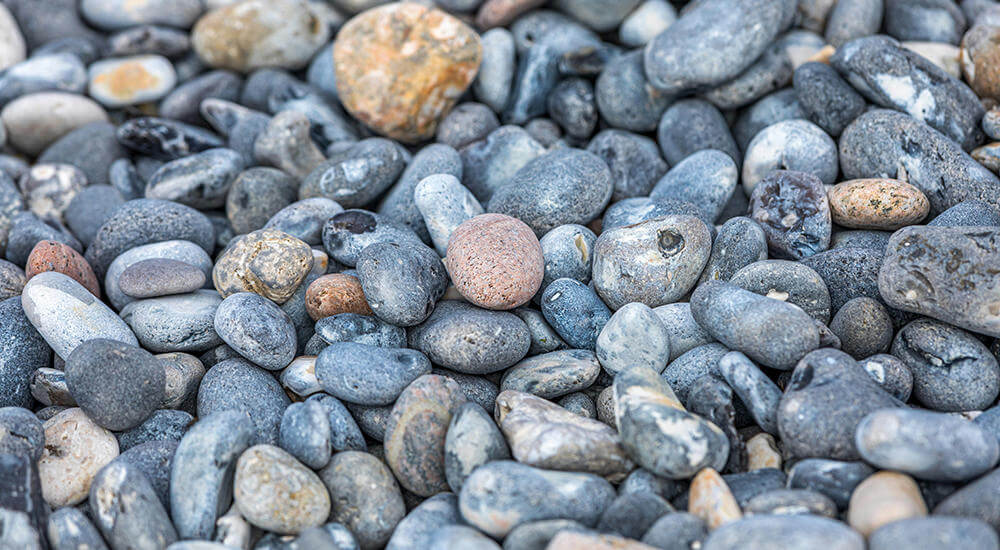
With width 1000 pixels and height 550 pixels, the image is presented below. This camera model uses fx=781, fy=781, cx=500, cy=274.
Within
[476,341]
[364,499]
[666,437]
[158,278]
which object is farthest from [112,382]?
[666,437]

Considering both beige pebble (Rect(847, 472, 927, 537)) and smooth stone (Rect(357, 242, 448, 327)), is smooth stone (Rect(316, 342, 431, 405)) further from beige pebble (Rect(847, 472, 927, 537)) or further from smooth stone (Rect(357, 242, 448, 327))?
beige pebble (Rect(847, 472, 927, 537))

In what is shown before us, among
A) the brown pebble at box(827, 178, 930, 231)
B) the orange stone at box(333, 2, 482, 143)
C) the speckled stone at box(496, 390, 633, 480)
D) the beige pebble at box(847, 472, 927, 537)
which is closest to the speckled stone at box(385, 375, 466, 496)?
the speckled stone at box(496, 390, 633, 480)

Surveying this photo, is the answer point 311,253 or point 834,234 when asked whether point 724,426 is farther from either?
point 311,253

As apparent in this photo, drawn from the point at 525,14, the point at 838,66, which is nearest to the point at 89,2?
the point at 525,14

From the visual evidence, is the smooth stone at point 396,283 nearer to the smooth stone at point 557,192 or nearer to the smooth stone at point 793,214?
the smooth stone at point 557,192

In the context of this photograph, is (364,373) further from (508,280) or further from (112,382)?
(112,382)

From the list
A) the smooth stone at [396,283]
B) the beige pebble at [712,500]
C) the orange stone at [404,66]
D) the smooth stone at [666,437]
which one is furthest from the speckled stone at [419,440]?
the orange stone at [404,66]
